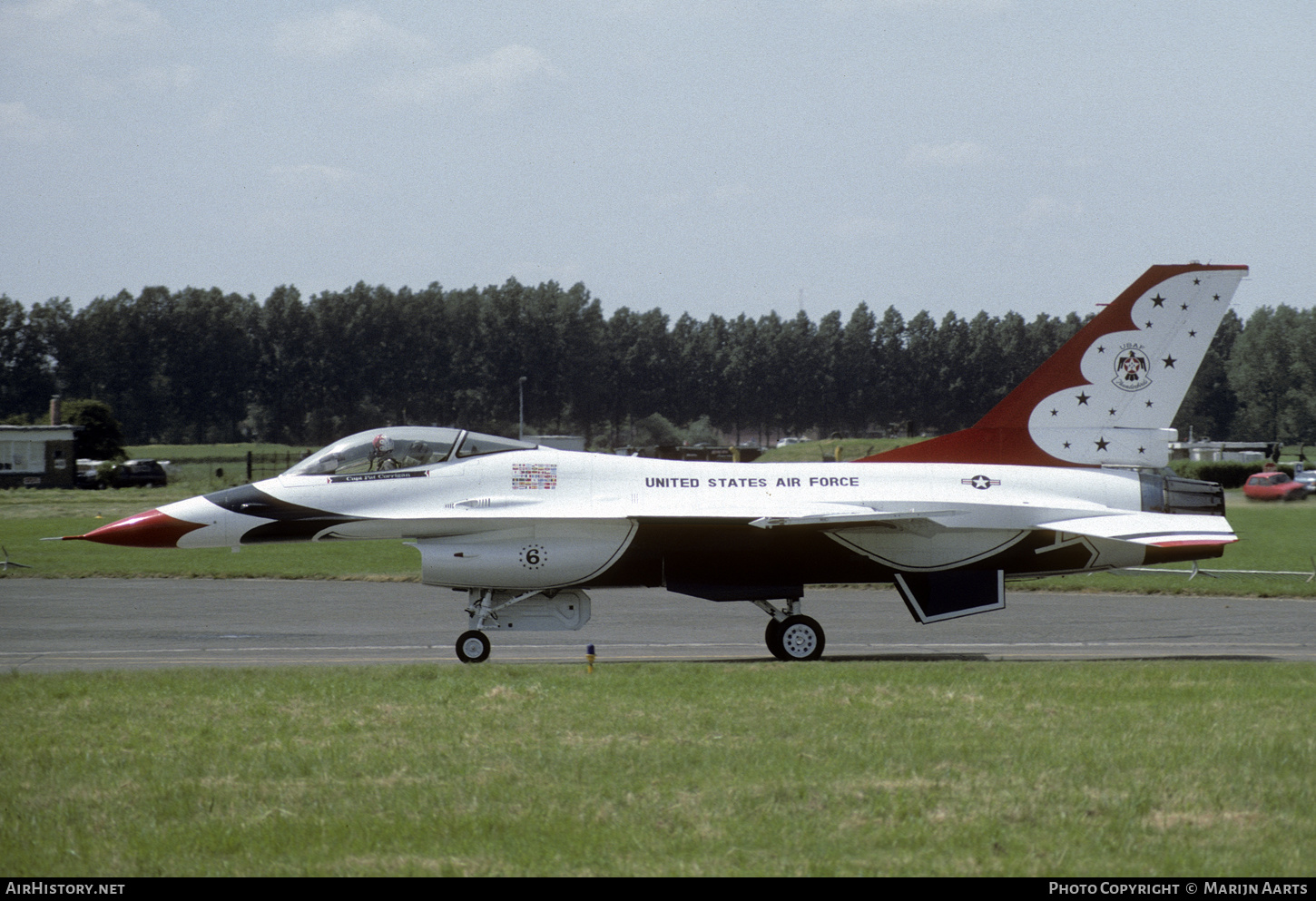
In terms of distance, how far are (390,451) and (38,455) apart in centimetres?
5391

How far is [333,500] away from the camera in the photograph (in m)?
14.7

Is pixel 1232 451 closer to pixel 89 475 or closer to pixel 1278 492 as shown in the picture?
pixel 1278 492

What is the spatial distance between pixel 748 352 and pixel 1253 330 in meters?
48.1

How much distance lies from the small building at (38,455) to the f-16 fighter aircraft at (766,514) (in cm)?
5180

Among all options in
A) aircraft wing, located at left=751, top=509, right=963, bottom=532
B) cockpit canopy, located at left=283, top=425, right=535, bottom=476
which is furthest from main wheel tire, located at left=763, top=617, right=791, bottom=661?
cockpit canopy, located at left=283, top=425, right=535, bottom=476

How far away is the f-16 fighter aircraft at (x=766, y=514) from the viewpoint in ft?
47.6

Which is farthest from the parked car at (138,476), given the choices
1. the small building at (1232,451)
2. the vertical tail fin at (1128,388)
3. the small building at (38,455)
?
the small building at (1232,451)

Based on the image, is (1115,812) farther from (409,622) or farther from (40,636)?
(40,636)

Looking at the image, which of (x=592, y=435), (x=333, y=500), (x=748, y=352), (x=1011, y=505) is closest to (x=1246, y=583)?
(x=1011, y=505)

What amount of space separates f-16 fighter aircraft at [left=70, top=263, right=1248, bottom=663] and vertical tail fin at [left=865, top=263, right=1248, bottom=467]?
0.03m

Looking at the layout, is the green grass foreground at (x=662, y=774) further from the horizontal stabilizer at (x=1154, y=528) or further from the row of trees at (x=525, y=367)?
the row of trees at (x=525, y=367)

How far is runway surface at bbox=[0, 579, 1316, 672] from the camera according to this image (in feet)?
49.5

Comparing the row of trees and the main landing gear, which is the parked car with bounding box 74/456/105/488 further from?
the main landing gear


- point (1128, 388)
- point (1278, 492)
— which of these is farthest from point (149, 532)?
point (1278, 492)
